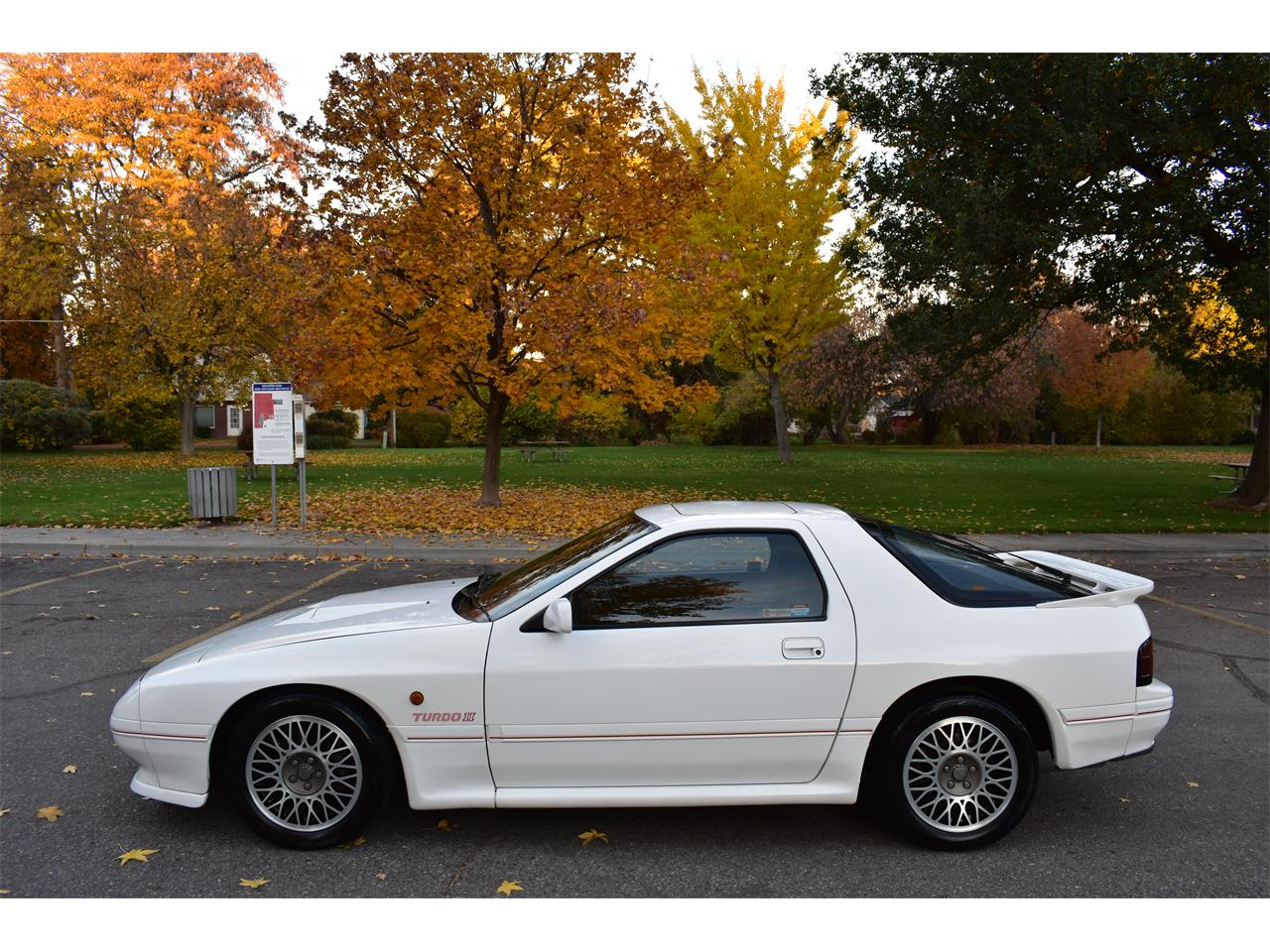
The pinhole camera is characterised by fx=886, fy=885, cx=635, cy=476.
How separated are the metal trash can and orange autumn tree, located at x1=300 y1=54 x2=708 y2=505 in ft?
7.52

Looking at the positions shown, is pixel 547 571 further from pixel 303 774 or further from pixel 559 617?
pixel 303 774

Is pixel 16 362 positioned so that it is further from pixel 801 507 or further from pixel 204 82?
pixel 801 507

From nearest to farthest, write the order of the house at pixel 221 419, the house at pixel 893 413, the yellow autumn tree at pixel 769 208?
the yellow autumn tree at pixel 769 208 < the house at pixel 221 419 < the house at pixel 893 413

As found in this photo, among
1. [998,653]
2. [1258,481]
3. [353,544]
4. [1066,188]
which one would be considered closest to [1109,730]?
[998,653]

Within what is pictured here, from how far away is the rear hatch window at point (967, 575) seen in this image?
384 centimetres

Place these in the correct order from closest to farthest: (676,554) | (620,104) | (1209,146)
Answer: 1. (676,554)
2. (1209,146)
3. (620,104)

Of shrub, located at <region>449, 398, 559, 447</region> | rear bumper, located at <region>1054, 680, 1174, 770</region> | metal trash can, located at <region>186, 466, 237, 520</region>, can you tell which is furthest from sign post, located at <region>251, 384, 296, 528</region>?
shrub, located at <region>449, 398, 559, 447</region>

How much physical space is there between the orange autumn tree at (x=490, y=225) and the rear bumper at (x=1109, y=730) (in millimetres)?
11175

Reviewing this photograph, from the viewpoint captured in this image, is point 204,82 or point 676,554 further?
point 204,82

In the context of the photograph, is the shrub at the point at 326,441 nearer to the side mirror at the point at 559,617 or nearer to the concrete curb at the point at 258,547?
the concrete curb at the point at 258,547

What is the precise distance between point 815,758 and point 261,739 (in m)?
2.25

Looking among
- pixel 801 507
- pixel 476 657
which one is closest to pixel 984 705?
pixel 801 507

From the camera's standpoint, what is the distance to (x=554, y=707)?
3535mm

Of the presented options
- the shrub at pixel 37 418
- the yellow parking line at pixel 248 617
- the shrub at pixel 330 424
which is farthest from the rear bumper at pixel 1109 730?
the shrub at pixel 330 424
